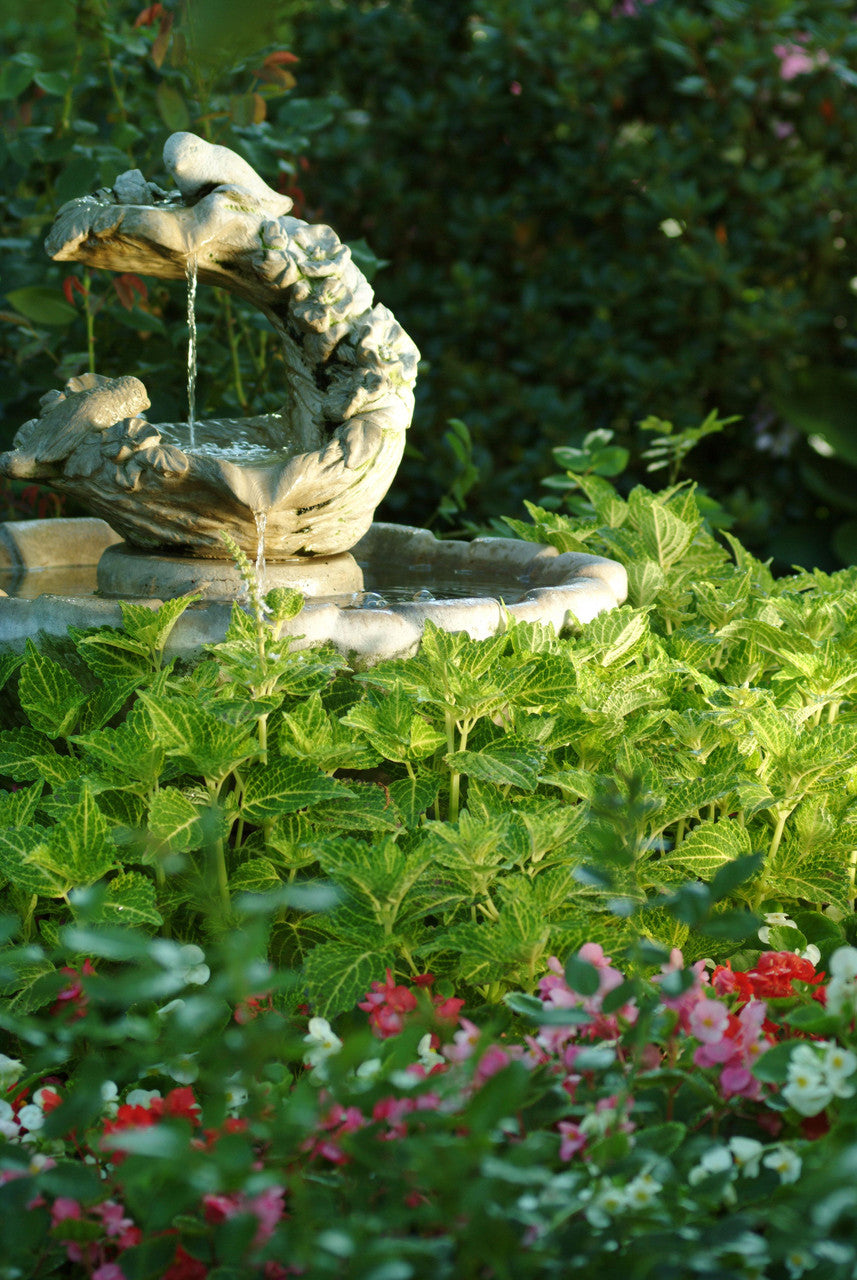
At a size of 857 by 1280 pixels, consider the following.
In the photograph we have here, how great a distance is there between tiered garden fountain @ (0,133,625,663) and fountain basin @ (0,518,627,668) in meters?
0.01

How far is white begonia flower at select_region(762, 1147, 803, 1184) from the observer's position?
44.6 inches

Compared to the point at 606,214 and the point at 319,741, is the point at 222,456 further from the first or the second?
the point at 606,214

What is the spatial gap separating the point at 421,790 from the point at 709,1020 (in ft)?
2.23

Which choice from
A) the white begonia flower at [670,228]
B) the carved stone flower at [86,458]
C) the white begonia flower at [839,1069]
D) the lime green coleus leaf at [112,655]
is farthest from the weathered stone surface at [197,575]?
the white begonia flower at [670,228]

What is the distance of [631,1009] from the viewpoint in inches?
52.7

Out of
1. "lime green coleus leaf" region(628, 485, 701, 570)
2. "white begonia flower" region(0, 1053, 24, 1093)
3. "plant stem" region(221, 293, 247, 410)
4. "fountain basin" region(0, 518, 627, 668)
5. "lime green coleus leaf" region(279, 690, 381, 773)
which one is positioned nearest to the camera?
"white begonia flower" region(0, 1053, 24, 1093)

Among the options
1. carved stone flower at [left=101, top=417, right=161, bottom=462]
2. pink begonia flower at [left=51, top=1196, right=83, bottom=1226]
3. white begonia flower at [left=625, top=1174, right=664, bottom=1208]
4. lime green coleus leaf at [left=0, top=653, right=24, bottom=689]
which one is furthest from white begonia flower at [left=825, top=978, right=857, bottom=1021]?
carved stone flower at [left=101, top=417, right=161, bottom=462]

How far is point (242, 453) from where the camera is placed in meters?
2.72

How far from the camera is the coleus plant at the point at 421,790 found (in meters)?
1.54

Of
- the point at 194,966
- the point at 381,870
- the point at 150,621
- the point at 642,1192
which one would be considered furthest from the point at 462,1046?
the point at 150,621

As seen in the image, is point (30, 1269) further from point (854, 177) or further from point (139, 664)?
point (854, 177)

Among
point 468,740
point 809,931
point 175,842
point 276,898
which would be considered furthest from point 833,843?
point 276,898

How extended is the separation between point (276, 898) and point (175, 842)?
1.71 ft

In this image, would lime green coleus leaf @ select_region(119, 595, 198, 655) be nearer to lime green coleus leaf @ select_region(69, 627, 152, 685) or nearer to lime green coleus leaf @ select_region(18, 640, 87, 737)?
lime green coleus leaf @ select_region(69, 627, 152, 685)
